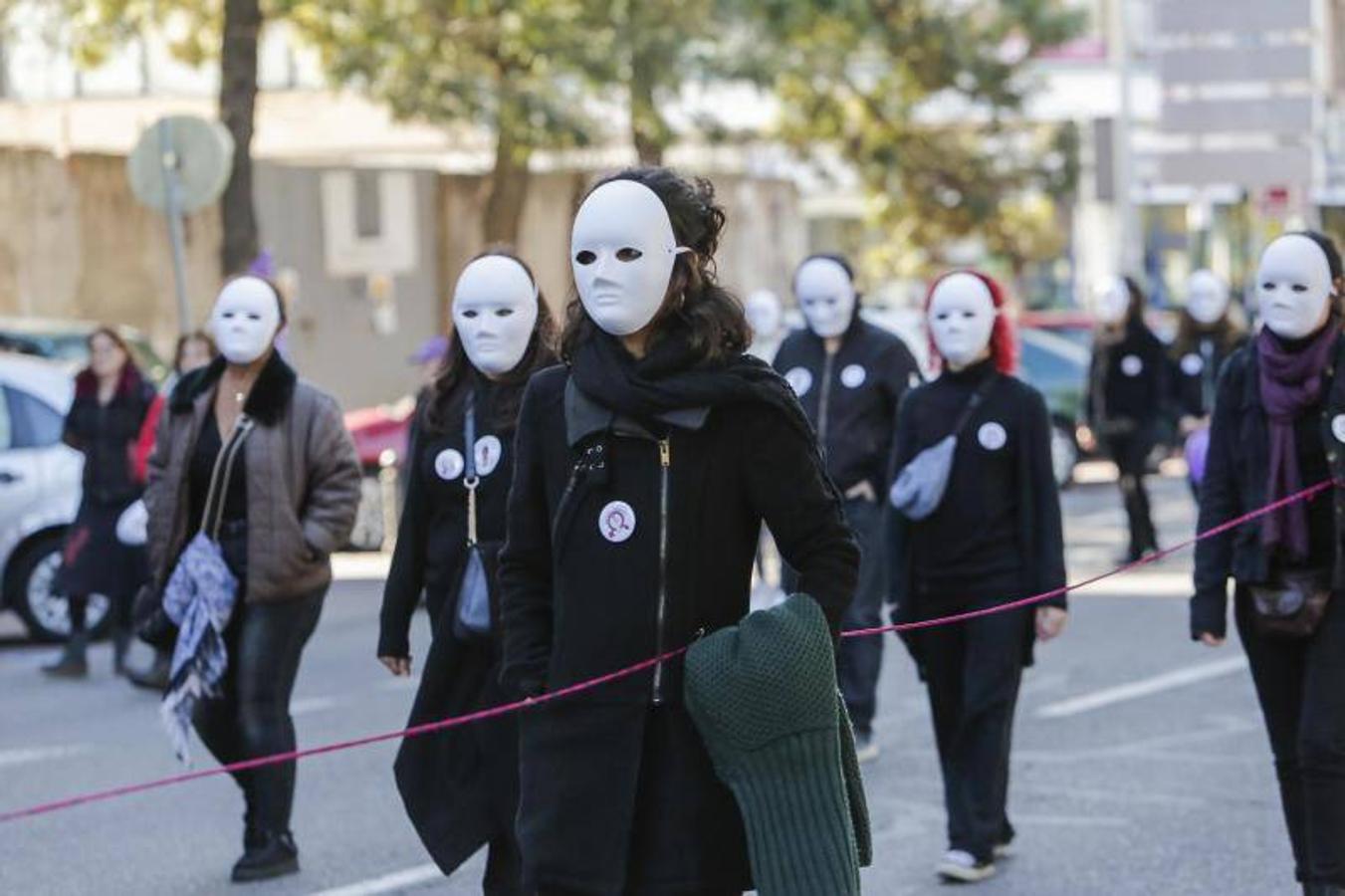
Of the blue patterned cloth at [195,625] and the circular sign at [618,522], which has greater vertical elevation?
the circular sign at [618,522]

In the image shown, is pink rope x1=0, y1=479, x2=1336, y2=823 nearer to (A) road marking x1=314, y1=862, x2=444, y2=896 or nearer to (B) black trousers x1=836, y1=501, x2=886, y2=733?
(A) road marking x1=314, y1=862, x2=444, y2=896

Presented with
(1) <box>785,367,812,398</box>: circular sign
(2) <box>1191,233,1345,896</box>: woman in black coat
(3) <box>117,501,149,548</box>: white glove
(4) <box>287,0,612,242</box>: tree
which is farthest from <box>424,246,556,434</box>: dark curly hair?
(4) <box>287,0,612,242</box>: tree

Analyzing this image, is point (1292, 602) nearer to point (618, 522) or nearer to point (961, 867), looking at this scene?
point (961, 867)

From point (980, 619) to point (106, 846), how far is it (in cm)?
300

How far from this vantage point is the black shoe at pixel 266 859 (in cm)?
838

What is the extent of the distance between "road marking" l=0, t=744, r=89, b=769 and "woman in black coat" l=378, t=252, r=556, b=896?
4245 millimetres

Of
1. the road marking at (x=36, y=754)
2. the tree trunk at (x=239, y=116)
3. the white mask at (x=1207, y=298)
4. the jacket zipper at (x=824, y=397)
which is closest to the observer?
the jacket zipper at (x=824, y=397)

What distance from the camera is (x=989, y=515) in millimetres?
8344

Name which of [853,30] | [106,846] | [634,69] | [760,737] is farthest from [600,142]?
[760,737]

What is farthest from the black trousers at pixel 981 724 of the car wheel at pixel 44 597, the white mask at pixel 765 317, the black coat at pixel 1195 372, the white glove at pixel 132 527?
the white mask at pixel 765 317

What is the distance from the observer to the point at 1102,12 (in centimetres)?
5994

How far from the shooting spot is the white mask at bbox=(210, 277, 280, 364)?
8273 mm

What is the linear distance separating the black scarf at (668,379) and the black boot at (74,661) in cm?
924

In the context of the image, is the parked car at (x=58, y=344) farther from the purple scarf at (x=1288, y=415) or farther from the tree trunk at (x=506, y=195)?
the purple scarf at (x=1288, y=415)
